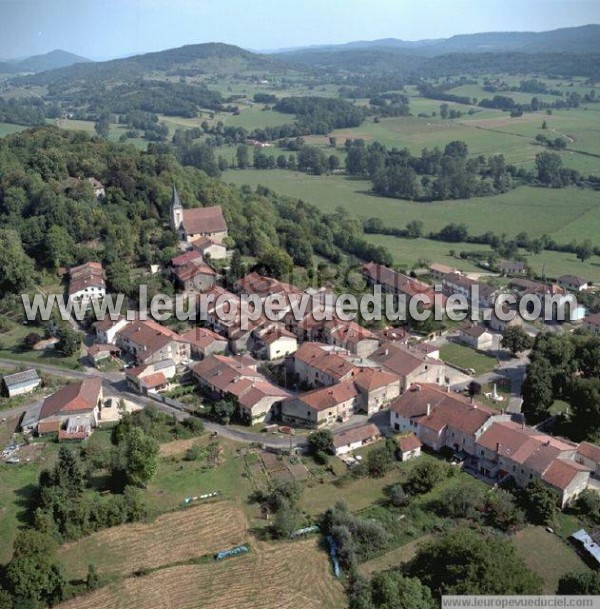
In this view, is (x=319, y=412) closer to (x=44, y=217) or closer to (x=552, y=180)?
(x=44, y=217)

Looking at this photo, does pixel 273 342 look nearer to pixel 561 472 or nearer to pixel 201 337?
pixel 201 337

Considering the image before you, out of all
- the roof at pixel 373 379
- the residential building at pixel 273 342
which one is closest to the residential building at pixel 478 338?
the roof at pixel 373 379

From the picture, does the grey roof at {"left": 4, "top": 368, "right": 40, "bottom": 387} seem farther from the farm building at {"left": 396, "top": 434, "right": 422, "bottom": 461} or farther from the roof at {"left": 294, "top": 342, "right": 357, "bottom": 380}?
the farm building at {"left": 396, "top": 434, "right": 422, "bottom": 461}

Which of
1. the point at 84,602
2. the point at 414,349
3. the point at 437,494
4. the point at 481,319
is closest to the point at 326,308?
the point at 414,349

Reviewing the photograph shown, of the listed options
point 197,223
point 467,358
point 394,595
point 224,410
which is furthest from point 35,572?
point 197,223

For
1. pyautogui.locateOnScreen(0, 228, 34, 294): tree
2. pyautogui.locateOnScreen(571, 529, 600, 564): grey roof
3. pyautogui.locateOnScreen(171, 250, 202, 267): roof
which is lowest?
pyautogui.locateOnScreen(571, 529, 600, 564): grey roof

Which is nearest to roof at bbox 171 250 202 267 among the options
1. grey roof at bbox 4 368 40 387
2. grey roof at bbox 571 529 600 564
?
grey roof at bbox 4 368 40 387

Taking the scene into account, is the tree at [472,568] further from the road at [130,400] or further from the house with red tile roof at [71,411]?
the house with red tile roof at [71,411]
